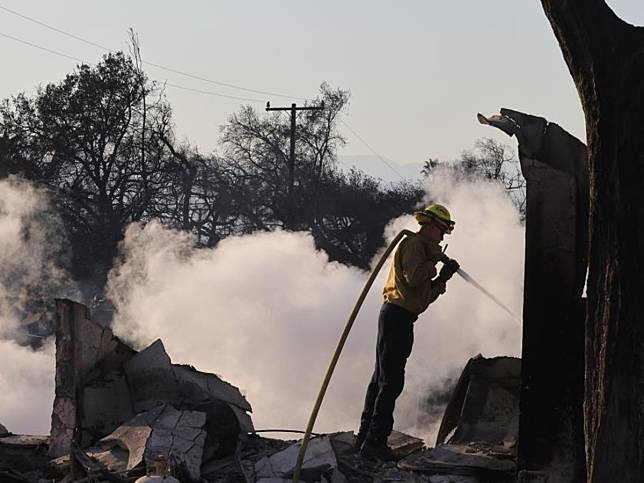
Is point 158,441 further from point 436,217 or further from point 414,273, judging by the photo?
point 436,217

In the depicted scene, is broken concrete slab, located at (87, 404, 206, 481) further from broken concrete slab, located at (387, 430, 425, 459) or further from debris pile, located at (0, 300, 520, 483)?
broken concrete slab, located at (387, 430, 425, 459)

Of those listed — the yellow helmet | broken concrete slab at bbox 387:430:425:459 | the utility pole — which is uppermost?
the utility pole

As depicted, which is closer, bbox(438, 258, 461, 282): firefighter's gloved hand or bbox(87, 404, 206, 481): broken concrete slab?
bbox(87, 404, 206, 481): broken concrete slab

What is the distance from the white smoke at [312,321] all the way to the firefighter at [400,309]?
641 cm

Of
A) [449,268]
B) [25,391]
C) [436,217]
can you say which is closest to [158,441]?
[449,268]

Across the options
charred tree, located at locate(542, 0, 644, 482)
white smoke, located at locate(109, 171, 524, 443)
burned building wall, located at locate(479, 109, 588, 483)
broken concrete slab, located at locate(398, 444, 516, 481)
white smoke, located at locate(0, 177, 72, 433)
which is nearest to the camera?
charred tree, located at locate(542, 0, 644, 482)

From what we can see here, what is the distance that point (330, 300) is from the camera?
56.9ft

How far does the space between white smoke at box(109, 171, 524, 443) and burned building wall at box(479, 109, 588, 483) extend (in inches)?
296

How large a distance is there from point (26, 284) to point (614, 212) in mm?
21541

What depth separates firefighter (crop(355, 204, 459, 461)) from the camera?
883 centimetres

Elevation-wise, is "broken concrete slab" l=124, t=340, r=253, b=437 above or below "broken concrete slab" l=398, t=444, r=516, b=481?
above

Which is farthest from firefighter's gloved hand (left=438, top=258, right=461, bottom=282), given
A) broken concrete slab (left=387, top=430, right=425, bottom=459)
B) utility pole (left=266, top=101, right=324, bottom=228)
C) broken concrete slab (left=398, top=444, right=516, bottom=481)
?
utility pole (left=266, top=101, right=324, bottom=228)

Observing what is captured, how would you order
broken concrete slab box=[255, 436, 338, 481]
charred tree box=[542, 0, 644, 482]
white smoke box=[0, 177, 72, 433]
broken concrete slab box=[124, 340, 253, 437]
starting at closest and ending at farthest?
1. charred tree box=[542, 0, 644, 482]
2. broken concrete slab box=[255, 436, 338, 481]
3. broken concrete slab box=[124, 340, 253, 437]
4. white smoke box=[0, 177, 72, 433]

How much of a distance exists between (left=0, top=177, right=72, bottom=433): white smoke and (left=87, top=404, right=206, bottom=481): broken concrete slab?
24.8ft
